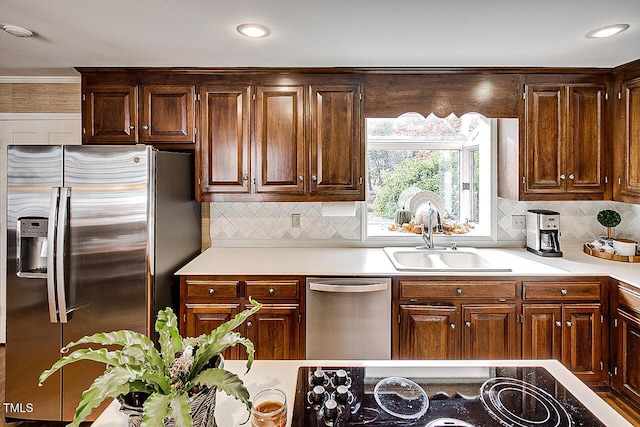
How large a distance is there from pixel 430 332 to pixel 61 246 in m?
2.31

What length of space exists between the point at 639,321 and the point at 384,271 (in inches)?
60.7

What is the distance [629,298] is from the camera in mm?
2367

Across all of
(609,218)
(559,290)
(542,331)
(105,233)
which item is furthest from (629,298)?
(105,233)

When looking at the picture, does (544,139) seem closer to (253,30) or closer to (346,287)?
(346,287)

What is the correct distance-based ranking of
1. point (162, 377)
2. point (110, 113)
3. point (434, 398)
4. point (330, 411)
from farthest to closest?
1. point (110, 113)
2. point (434, 398)
3. point (330, 411)
4. point (162, 377)

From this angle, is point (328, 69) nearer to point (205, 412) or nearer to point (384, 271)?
point (384, 271)

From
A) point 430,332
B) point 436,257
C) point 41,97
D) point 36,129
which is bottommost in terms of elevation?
point 430,332

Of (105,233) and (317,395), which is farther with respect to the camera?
(105,233)

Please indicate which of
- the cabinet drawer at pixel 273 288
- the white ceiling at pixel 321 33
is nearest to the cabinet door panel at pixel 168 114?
the white ceiling at pixel 321 33

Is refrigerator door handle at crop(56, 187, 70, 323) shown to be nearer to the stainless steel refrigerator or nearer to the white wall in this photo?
the stainless steel refrigerator

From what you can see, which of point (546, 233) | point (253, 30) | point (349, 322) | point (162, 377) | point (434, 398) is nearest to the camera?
point (162, 377)

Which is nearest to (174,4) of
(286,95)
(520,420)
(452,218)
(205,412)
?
(286,95)

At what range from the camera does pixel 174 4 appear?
1812mm

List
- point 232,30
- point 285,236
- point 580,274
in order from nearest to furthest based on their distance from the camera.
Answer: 1. point 232,30
2. point 580,274
3. point 285,236
